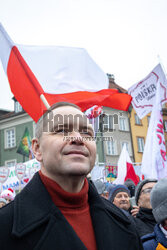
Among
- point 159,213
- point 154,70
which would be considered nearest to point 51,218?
point 159,213

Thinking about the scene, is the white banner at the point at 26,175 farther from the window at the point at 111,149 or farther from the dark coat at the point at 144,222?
the window at the point at 111,149

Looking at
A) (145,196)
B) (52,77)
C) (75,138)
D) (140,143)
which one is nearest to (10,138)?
(140,143)

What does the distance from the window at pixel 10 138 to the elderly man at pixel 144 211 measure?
30312 mm

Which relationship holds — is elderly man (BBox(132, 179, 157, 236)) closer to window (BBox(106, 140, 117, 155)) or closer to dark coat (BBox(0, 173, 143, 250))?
dark coat (BBox(0, 173, 143, 250))

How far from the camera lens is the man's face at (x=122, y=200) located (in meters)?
4.82

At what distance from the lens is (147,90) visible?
7.91 m

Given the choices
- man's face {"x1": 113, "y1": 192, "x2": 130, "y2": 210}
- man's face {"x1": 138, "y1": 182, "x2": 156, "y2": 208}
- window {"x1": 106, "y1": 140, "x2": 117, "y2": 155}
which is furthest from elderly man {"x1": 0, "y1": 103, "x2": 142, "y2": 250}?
window {"x1": 106, "y1": 140, "x2": 117, "y2": 155}

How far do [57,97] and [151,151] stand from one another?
2.86 meters

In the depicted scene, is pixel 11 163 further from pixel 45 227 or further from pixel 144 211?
pixel 45 227

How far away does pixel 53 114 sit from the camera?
5.95 feet

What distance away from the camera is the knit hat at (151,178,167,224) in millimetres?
2461

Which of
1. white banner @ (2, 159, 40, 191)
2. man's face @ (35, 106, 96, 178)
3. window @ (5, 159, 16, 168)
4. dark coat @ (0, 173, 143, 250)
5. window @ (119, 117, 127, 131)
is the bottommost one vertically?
window @ (5, 159, 16, 168)

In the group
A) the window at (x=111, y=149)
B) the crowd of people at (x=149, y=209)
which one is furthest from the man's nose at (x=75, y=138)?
the window at (x=111, y=149)

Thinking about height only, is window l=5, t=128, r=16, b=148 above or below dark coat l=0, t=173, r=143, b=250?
above
